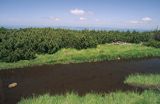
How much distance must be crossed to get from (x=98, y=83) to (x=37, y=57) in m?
15.3

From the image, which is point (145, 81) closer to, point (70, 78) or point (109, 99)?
point (109, 99)

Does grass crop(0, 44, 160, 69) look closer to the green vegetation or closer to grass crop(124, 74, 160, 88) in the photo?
the green vegetation

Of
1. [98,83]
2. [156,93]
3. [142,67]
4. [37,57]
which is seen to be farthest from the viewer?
[37,57]

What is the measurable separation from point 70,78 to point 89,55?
497 inches

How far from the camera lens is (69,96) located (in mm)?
20672

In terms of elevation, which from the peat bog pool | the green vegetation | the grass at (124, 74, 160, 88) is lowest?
the peat bog pool

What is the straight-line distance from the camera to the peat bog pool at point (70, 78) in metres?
24.5

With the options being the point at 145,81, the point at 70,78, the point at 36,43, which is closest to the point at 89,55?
the point at 36,43

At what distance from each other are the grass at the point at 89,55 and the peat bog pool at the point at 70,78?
1.85 meters

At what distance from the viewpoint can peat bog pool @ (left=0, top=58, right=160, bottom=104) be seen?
80.5 feet

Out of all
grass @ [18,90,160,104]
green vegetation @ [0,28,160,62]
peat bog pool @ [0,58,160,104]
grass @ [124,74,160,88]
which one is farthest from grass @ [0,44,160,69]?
grass @ [18,90,160,104]

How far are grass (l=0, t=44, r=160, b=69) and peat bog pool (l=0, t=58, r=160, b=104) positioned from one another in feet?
6.06

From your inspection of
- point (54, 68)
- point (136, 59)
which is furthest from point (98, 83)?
point (136, 59)

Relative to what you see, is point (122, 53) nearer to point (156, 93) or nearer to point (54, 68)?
point (54, 68)
